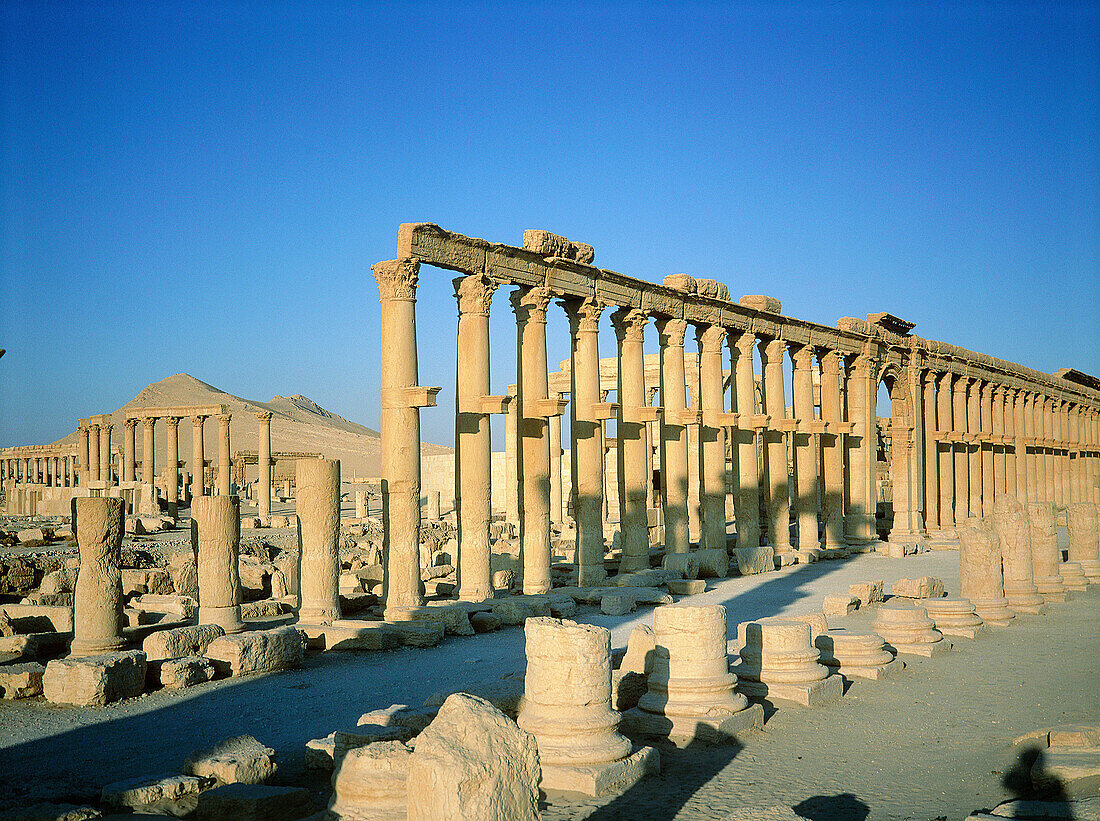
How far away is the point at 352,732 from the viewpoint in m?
8.67

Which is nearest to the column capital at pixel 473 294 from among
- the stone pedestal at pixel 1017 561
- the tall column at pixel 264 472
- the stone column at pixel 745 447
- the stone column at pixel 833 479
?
the stone column at pixel 745 447

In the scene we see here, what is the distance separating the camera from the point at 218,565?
50.1 feet

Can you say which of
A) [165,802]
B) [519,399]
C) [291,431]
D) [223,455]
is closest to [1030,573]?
[519,399]

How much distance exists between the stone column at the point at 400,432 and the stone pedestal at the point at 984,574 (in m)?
9.68

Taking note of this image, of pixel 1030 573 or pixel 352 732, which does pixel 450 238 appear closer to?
pixel 352 732

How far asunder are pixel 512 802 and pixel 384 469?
11608 millimetres

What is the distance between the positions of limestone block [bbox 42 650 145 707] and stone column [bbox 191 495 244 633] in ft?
10.3

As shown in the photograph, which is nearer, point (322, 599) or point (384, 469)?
point (322, 599)

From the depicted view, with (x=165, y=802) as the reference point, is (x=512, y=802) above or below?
above

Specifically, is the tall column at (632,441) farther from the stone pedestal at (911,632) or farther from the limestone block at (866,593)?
the stone pedestal at (911,632)

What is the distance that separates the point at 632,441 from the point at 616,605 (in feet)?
18.4

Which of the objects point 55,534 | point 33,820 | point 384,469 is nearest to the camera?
point 33,820

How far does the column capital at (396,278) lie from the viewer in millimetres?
16891

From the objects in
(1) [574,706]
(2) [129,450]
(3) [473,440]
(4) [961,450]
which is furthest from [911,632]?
(2) [129,450]
